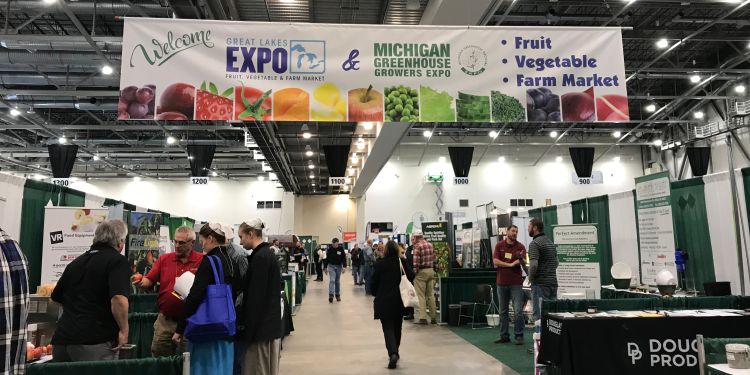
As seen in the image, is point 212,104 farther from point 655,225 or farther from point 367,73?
point 655,225

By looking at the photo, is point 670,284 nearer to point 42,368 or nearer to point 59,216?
point 42,368

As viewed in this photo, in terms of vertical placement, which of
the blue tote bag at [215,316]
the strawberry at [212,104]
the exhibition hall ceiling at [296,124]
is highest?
A: the exhibition hall ceiling at [296,124]

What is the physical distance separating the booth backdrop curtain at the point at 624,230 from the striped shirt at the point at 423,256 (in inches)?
114

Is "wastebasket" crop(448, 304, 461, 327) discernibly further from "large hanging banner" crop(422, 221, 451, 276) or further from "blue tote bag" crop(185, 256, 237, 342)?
"blue tote bag" crop(185, 256, 237, 342)

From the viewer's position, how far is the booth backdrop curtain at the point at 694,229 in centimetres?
596

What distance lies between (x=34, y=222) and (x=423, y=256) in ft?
18.2

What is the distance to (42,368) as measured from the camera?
200 centimetres

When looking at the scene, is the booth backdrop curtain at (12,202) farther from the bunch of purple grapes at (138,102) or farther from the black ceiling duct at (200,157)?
the black ceiling duct at (200,157)

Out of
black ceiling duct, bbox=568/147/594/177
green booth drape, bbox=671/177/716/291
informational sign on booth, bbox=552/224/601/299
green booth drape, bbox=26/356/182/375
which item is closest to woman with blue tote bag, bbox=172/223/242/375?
green booth drape, bbox=26/356/182/375

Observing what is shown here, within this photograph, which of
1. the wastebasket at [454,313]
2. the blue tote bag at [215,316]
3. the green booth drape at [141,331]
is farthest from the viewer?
the wastebasket at [454,313]

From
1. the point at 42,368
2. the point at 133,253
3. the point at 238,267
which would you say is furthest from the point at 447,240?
the point at 42,368

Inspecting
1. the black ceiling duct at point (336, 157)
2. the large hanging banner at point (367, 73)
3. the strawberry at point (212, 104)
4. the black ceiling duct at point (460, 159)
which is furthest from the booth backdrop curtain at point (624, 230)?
the black ceiling duct at point (460, 159)

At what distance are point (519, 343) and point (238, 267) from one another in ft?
14.6

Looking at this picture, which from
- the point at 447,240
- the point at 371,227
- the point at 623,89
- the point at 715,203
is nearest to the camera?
the point at 623,89
